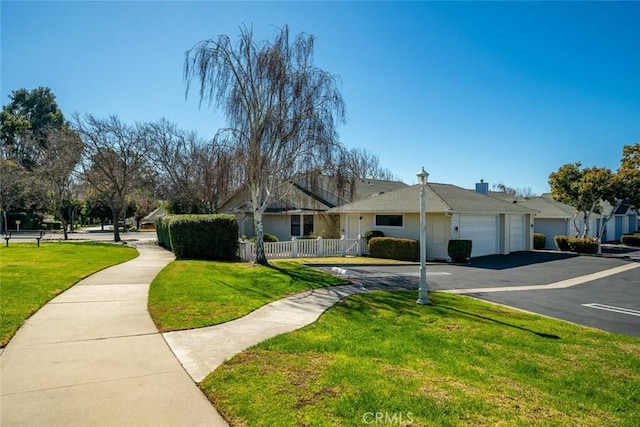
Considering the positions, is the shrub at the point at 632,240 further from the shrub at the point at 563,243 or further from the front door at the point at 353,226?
the front door at the point at 353,226

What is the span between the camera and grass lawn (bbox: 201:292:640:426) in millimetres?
3701

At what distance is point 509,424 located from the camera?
11.7 feet

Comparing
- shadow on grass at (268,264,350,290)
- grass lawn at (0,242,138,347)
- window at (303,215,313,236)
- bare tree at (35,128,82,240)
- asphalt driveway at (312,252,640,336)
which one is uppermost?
bare tree at (35,128,82,240)

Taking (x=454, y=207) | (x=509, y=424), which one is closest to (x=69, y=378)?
(x=509, y=424)

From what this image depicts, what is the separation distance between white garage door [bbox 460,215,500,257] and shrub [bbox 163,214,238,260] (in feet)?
40.1

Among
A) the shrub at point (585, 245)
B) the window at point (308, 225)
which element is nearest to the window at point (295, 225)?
the window at point (308, 225)

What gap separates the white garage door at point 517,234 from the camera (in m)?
24.0

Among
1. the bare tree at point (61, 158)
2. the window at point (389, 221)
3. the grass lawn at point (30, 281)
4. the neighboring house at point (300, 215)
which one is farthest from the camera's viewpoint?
the bare tree at point (61, 158)

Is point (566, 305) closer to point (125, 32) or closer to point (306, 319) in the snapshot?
point (306, 319)

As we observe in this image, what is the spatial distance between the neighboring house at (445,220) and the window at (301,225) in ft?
9.32

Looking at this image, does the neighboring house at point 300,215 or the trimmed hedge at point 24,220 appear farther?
the trimmed hedge at point 24,220

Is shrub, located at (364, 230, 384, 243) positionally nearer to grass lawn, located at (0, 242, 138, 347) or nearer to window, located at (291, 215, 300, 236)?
window, located at (291, 215, 300, 236)

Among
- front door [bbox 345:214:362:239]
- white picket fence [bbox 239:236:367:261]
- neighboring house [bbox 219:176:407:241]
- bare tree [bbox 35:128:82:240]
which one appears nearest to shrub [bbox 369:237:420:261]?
white picket fence [bbox 239:236:367:261]

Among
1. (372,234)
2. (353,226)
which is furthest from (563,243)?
(353,226)
